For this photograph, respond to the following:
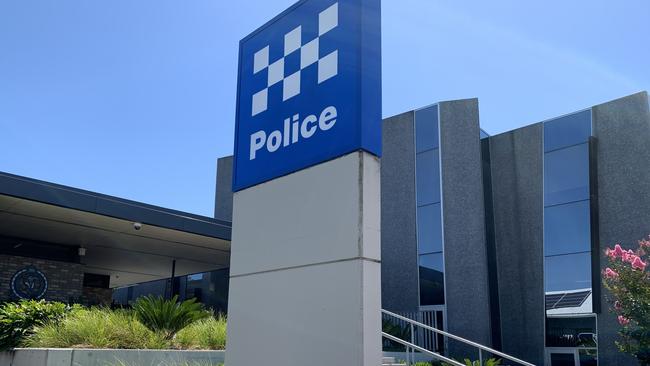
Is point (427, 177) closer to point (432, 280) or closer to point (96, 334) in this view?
point (432, 280)

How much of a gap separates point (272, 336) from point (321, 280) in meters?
0.64

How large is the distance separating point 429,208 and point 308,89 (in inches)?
705

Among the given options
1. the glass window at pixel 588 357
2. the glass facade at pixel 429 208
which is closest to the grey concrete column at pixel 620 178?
the glass window at pixel 588 357

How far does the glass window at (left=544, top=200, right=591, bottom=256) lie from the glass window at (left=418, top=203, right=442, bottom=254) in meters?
3.65

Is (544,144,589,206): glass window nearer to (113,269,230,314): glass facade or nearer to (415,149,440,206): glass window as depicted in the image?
(415,149,440,206): glass window

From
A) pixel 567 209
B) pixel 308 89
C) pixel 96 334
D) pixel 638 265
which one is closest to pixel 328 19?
pixel 308 89

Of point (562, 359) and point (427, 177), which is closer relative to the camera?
point (562, 359)

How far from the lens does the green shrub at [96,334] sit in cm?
860

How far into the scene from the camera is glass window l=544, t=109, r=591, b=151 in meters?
19.7

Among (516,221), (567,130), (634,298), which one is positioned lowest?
(634,298)

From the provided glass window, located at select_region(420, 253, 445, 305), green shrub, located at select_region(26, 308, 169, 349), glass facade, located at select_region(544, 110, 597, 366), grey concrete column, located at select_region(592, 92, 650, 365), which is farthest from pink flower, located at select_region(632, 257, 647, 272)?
green shrub, located at select_region(26, 308, 169, 349)

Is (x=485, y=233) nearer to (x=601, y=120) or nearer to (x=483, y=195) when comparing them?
(x=483, y=195)

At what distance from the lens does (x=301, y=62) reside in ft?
14.8

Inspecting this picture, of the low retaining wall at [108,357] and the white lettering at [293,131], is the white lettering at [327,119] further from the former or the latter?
the low retaining wall at [108,357]
